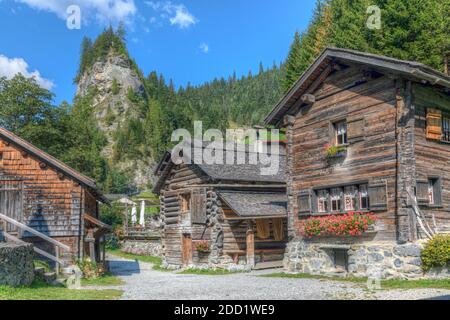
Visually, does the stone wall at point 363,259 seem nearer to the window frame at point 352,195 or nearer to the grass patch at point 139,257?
the window frame at point 352,195

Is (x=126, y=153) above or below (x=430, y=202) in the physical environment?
above

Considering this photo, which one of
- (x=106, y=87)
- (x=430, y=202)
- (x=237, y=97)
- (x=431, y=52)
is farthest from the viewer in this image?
(x=237, y=97)

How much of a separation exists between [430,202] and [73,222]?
15546mm

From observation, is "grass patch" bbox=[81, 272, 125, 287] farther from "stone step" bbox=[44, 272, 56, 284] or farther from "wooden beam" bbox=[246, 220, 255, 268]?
"wooden beam" bbox=[246, 220, 255, 268]

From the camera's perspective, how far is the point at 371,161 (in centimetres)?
1808

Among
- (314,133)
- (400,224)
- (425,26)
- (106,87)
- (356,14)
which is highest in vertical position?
(106,87)

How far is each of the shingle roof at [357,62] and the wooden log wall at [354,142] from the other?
0.67 m

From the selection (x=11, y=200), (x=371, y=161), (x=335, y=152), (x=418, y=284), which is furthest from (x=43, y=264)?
(x=418, y=284)

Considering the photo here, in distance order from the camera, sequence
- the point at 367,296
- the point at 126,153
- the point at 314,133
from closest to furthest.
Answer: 1. the point at 367,296
2. the point at 314,133
3. the point at 126,153

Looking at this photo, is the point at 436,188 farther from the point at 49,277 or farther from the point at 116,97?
the point at 116,97

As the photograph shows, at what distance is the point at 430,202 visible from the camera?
1759 centimetres

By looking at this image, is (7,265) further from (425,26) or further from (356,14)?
(356,14)

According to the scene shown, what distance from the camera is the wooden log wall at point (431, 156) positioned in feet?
56.3
